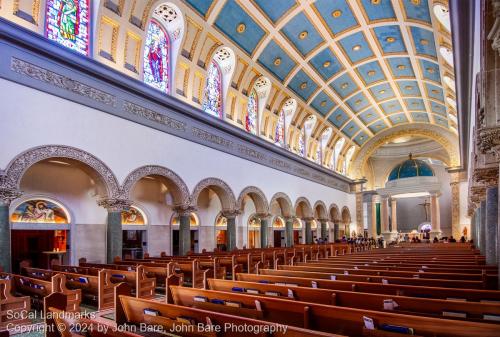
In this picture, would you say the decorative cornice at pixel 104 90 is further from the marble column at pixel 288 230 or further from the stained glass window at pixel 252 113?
the marble column at pixel 288 230

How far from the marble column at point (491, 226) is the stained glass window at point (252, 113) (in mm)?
11364

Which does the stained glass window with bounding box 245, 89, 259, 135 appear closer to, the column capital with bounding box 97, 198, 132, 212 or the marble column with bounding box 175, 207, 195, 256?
the marble column with bounding box 175, 207, 195, 256

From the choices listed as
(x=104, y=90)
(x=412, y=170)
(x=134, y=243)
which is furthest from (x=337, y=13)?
(x=412, y=170)

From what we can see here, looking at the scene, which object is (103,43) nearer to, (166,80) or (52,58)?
(52,58)

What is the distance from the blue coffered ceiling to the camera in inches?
559

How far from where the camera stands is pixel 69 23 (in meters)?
10.5

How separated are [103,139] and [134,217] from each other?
4.68m

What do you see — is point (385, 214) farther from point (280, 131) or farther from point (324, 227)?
point (280, 131)

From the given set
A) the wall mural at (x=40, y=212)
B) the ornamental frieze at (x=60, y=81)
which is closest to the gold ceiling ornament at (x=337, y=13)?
the ornamental frieze at (x=60, y=81)

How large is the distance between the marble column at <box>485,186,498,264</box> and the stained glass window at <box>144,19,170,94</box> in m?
10.9

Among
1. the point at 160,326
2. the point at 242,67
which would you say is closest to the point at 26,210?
the point at 160,326

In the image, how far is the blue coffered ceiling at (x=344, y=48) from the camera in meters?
14.2

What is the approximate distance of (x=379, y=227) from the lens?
119 feet

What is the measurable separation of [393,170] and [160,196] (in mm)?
27564
